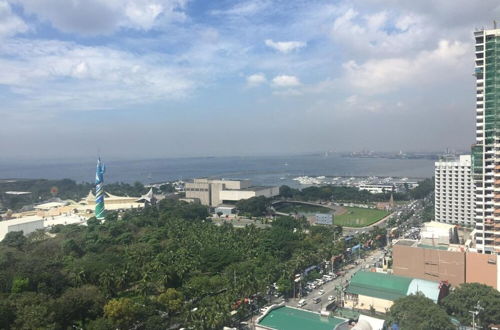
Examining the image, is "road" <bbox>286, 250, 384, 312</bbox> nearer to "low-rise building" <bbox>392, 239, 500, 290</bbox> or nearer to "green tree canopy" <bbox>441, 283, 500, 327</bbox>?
"low-rise building" <bbox>392, 239, 500, 290</bbox>

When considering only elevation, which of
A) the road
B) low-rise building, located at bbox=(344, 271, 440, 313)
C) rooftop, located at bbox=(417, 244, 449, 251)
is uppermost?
rooftop, located at bbox=(417, 244, 449, 251)

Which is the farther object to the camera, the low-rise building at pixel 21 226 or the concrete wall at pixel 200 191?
the concrete wall at pixel 200 191

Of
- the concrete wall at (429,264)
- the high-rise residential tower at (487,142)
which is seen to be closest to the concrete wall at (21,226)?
the concrete wall at (429,264)

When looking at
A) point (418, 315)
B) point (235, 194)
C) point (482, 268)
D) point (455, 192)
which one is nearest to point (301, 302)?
point (418, 315)

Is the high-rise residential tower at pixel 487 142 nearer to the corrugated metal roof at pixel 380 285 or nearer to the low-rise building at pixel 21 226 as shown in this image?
the corrugated metal roof at pixel 380 285

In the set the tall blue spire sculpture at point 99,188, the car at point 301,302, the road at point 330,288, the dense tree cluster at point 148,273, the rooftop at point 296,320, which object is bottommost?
the road at point 330,288

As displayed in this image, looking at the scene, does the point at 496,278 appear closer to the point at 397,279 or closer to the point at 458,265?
the point at 458,265

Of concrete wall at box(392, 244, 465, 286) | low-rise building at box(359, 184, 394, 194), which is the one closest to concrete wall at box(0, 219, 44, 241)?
concrete wall at box(392, 244, 465, 286)

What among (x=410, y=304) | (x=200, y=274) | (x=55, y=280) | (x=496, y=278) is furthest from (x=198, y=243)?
(x=496, y=278)
